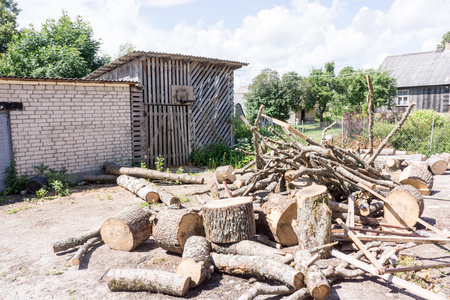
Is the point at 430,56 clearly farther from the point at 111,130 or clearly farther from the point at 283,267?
the point at 283,267

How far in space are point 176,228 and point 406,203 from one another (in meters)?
3.71

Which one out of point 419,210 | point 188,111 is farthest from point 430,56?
point 419,210

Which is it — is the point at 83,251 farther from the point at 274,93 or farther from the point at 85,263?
the point at 274,93

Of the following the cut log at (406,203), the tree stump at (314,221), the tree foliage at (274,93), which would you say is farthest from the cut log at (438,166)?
the tree foliage at (274,93)

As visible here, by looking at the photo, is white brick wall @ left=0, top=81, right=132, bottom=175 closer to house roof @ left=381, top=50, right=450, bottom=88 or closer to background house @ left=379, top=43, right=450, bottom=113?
background house @ left=379, top=43, right=450, bottom=113

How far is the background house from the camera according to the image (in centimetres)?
2433

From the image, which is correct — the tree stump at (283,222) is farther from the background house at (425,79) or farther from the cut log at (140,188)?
the background house at (425,79)

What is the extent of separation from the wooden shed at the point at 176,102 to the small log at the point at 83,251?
19.9 feet

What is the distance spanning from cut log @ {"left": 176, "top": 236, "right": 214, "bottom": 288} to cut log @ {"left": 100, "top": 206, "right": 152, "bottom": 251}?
1027 mm

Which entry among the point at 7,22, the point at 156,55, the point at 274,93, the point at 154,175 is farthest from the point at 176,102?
the point at 7,22

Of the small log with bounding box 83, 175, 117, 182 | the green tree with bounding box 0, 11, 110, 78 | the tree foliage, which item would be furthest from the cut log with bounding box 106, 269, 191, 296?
the tree foliage

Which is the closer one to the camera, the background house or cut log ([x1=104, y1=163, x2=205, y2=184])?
cut log ([x1=104, y1=163, x2=205, y2=184])

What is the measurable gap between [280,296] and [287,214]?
50.6 inches

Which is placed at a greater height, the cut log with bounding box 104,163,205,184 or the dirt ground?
the cut log with bounding box 104,163,205,184
